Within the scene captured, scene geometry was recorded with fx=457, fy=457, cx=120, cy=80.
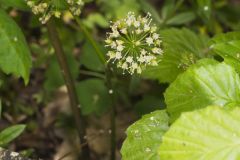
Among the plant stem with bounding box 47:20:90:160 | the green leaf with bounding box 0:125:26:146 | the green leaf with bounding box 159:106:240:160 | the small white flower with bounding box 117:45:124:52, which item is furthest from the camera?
the plant stem with bounding box 47:20:90:160

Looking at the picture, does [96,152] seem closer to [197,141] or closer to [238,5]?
[197,141]

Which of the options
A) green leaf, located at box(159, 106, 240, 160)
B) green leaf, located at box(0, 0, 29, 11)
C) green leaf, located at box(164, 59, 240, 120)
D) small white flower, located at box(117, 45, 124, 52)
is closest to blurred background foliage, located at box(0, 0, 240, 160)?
green leaf, located at box(0, 0, 29, 11)

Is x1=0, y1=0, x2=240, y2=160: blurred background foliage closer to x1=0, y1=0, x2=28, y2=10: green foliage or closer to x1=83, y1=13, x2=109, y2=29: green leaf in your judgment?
x1=83, y1=13, x2=109, y2=29: green leaf

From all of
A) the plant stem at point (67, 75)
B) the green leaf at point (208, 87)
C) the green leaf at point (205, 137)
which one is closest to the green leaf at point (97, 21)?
the plant stem at point (67, 75)

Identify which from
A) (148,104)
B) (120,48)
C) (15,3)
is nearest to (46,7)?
(15,3)

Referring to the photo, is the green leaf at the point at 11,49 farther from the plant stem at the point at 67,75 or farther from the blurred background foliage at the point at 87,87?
the blurred background foliage at the point at 87,87
